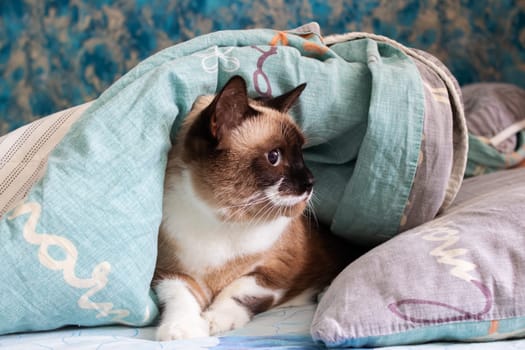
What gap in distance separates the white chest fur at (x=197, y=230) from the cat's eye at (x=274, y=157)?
13cm

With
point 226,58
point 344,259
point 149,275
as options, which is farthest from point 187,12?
point 149,275

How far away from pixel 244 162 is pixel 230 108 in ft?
0.35

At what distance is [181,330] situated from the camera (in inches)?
43.8

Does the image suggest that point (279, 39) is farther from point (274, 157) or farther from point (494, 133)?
point (494, 133)

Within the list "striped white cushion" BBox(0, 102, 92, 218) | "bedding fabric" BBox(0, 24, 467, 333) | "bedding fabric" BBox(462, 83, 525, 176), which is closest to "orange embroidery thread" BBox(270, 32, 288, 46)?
"bedding fabric" BBox(0, 24, 467, 333)

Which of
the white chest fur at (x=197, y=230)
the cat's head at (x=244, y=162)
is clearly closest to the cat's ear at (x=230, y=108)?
the cat's head at (x=244, y=162)

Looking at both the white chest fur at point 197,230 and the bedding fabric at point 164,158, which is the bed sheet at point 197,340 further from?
the white chest fur at point 197,230

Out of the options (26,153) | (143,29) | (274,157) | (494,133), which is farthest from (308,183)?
(143,29)

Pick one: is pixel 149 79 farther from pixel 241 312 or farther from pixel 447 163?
pixel 447 163

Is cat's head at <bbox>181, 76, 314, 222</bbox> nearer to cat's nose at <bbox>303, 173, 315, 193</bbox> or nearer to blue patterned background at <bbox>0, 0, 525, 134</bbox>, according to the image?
cat's nose at <bbox>303, 173, 315, 193</bbox>

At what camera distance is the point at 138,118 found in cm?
118

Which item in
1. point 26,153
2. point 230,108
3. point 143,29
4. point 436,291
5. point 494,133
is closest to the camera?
point 436,291

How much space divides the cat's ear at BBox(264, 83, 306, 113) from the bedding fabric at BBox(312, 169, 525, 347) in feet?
1.09

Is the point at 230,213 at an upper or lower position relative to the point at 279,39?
lower
